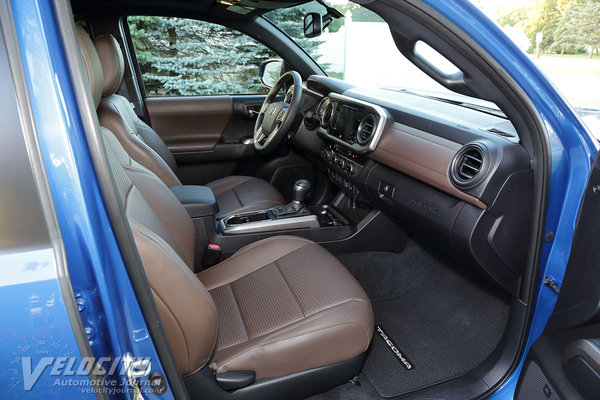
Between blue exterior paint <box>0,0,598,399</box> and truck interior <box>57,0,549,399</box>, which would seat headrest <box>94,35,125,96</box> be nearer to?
truck interior <box>57,0,549,399</box>

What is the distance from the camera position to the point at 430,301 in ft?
A: 7.00

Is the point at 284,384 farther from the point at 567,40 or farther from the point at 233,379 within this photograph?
the point at 567,40

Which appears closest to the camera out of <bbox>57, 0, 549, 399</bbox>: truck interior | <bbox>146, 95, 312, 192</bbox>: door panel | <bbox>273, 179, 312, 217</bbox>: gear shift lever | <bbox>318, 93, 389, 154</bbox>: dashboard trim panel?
<bbox>57, 0, 549, 399</bbox>: truck interior

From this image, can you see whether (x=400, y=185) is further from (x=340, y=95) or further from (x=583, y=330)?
(x=583, y=330)

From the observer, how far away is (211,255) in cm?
196

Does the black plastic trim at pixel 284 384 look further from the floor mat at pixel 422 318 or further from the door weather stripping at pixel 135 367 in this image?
the floor mat at pixel 422 318

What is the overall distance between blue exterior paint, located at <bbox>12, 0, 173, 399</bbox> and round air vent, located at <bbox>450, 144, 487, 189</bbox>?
1.01m

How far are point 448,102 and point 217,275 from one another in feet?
3.98

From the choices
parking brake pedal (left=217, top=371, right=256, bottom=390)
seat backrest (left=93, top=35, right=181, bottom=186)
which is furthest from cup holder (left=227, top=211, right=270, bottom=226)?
parking brake pedal (left=217, top=371, right=256, bottom=390)

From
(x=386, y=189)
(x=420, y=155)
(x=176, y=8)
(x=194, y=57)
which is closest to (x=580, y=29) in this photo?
(x=420, y=155)

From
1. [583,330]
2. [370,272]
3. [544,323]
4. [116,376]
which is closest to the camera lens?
[116,376]

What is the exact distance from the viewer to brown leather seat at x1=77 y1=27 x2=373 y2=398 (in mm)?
1050

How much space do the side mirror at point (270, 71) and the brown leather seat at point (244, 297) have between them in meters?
1.52

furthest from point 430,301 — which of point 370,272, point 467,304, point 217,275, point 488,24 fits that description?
point 488,24
